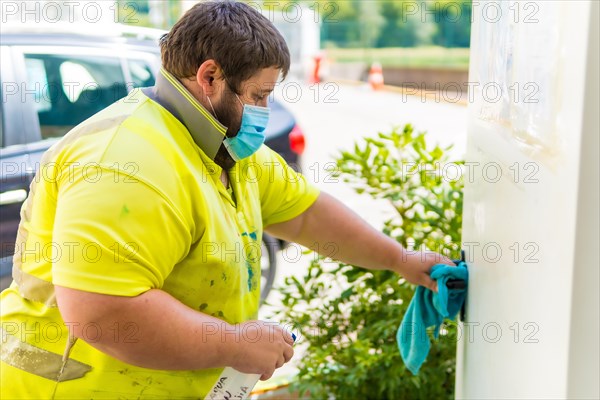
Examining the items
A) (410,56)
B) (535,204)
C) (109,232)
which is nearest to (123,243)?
(109,232)

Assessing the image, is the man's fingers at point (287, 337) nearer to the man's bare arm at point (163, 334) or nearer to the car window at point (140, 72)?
the man's bare arm at point (163, 334)

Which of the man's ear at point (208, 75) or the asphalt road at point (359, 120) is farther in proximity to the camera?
the asphalt road at point (359, 120)

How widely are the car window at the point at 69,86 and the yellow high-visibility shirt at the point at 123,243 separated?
8.07ft

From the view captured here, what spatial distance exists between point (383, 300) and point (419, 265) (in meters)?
0.78

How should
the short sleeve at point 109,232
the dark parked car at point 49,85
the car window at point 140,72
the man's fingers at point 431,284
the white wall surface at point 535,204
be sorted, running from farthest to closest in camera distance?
the car window at point 140,72, the dark parked car at point 49,85, the man's fingers at point 431,284, the short sleeve at point 109,232, the white wall surface at point 535,204

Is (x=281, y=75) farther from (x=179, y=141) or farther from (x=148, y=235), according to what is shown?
(x=148, y=235)

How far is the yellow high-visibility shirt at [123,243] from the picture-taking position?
1.41m

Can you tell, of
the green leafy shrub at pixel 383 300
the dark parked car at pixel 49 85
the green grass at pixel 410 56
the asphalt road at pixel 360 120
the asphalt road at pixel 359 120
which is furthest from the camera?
the green grass at pixel 410 56

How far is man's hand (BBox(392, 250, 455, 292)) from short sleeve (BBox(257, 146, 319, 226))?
0.29 metres

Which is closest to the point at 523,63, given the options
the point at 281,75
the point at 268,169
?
the point at 281,75

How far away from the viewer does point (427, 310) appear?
2.21 m

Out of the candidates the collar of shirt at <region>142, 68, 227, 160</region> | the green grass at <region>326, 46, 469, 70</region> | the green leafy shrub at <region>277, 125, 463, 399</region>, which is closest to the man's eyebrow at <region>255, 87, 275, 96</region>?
the collar of shirt at <region>142, 68, 227, 160</region>

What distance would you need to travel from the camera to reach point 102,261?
4.56ft

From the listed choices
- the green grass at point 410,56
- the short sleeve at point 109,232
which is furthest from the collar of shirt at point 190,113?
Answer: the green grass at point 410,56
